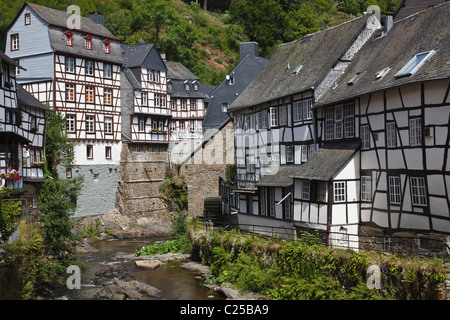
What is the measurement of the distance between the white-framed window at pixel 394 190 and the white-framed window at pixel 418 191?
71cm

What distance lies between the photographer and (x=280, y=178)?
27.5 meters

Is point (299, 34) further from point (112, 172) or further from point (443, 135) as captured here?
point (443, 135)

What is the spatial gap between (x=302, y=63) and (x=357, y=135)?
769 centimetres

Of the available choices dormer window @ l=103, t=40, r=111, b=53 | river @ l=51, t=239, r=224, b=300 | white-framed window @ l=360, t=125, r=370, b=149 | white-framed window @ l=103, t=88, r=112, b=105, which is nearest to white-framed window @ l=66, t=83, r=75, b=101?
white-framed window @ l=103, t=88, r=112, b=105

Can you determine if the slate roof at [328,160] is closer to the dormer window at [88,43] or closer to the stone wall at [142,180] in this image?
the stone wall at [142,180]

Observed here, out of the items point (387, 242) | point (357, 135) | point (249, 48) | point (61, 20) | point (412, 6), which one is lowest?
point (387, 242)

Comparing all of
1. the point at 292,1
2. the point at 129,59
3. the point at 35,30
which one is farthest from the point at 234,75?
the point at 292,1

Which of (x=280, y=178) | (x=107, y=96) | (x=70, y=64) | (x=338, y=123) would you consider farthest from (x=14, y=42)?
(x=338, y=123)

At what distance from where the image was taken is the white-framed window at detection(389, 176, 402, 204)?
20984 mm

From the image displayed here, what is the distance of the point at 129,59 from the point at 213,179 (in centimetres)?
1395

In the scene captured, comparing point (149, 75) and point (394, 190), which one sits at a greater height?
point (149, 75)

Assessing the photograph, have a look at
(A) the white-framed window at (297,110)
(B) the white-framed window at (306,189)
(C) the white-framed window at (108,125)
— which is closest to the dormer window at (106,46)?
(C) the white-framed window at (108,125)

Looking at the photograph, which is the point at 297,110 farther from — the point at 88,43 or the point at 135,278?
the point at 88,43

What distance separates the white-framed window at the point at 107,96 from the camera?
44.9 metres
